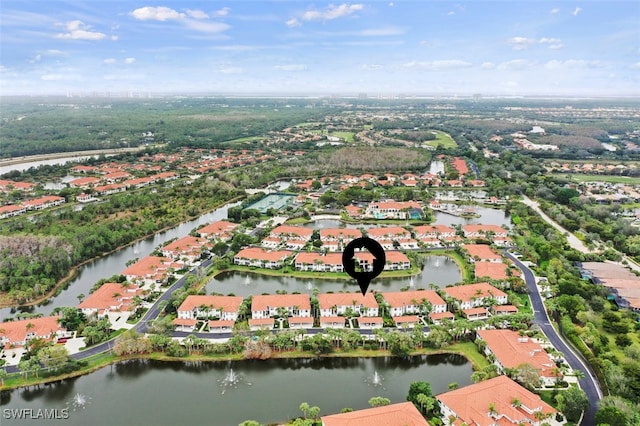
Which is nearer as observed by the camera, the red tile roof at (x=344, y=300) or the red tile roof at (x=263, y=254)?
the red tile roof at (x=344, y=300)

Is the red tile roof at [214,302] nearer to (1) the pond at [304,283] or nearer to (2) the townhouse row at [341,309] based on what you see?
(2) the townhouse row at [341,309]

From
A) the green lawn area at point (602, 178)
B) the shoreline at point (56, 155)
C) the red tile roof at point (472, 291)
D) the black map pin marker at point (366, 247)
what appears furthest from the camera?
the shoreline at point (56, 155)

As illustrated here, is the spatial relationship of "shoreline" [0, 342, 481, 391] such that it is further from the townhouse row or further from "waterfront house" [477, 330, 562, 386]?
the townhouse row

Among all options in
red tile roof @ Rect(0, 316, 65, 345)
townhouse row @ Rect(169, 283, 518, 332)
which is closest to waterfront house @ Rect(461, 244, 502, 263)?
townhouse row @ Rect(169, 283, 518, 332)

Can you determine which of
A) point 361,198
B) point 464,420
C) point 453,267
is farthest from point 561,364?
point 361,198

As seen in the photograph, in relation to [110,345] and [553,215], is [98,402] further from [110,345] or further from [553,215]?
[553,215]

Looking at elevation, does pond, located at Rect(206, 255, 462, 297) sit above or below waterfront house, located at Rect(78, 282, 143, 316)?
below

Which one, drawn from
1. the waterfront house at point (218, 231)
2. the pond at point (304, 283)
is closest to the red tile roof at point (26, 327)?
the pond at point (304, 283)

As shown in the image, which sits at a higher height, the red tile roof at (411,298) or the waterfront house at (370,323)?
the red tile roof at (411,298)
